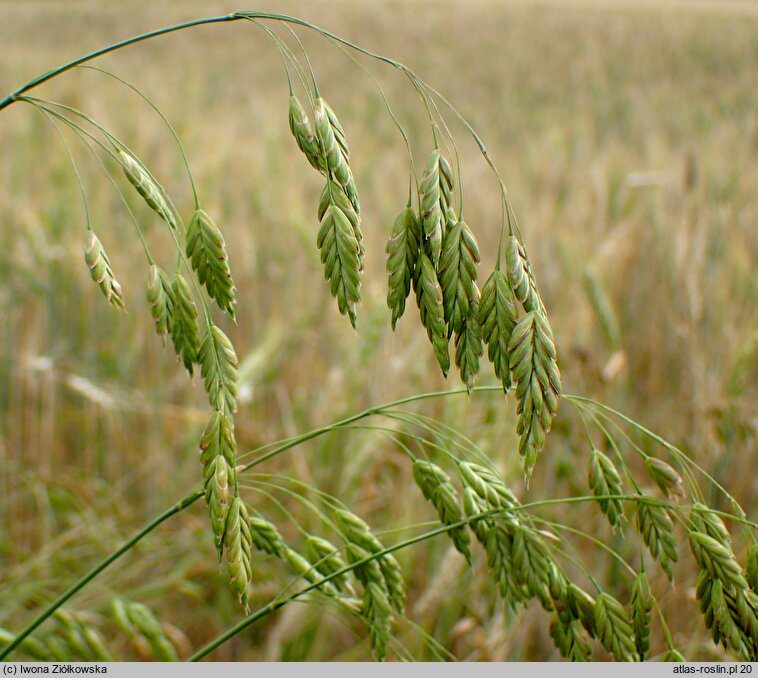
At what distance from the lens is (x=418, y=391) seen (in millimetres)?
1928

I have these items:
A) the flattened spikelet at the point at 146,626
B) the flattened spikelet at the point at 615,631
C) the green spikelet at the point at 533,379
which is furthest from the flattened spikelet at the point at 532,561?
the flattened spikelet at the point at 146,626

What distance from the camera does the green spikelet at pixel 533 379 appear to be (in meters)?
0.52

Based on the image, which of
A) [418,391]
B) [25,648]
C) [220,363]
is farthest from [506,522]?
[418,391]

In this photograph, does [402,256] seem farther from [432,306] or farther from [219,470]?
[219,470]

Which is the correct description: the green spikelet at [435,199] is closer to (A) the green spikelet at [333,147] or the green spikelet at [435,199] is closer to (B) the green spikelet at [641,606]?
(A) the green spikelet at [333,147]

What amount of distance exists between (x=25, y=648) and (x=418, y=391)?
1.08m

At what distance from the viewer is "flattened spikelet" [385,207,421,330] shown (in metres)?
0.53

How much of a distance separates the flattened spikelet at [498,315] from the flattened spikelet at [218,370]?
174 millimetres

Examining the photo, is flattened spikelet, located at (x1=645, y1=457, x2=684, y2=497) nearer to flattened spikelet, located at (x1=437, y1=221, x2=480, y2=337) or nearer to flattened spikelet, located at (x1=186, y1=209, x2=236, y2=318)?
flattened spikelet, located at (x1=437, y1=221, x2=480, y2=337)

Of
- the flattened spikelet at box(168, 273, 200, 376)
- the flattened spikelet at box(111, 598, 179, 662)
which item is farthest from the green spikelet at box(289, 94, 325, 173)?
→ the flattened spikelet at box(111, 598, 179, 662)

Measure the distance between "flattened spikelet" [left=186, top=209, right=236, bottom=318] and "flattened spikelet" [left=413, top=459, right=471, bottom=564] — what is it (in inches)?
9.7

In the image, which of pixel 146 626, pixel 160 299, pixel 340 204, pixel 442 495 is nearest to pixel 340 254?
pixel 340 204

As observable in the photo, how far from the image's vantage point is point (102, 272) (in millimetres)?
531

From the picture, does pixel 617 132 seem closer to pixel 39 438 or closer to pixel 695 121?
pixel 695 121
